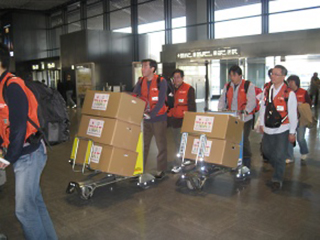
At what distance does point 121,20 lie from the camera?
1933 cm

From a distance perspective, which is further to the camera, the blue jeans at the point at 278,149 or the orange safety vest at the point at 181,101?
the orange safety vest at the point at 181,101

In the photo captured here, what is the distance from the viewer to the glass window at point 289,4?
1169cm

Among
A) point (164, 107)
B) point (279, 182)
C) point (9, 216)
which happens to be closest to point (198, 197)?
point (279, 182)

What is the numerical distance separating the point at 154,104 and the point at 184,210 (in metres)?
1.74

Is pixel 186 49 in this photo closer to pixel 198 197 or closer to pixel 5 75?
pixel 198 197

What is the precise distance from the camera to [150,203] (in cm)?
385

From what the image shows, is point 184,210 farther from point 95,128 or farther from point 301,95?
point 301,95

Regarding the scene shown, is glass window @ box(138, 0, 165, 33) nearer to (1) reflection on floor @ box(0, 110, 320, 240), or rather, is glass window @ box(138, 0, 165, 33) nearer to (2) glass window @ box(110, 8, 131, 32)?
(2) glass window @ box(110, 8, 131, 32)

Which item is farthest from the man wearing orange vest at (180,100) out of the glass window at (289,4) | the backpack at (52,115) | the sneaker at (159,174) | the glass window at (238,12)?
the glass window at (238,12)

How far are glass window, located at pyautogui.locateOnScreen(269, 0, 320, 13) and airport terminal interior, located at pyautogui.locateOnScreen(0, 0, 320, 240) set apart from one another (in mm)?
39

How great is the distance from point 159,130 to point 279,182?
1808 mm

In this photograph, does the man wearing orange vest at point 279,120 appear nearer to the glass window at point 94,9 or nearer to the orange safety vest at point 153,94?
the orange safety vest at point 153,94

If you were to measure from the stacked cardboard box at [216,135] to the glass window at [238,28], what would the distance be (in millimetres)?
9844

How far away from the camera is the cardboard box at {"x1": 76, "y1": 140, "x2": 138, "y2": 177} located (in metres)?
3.86
